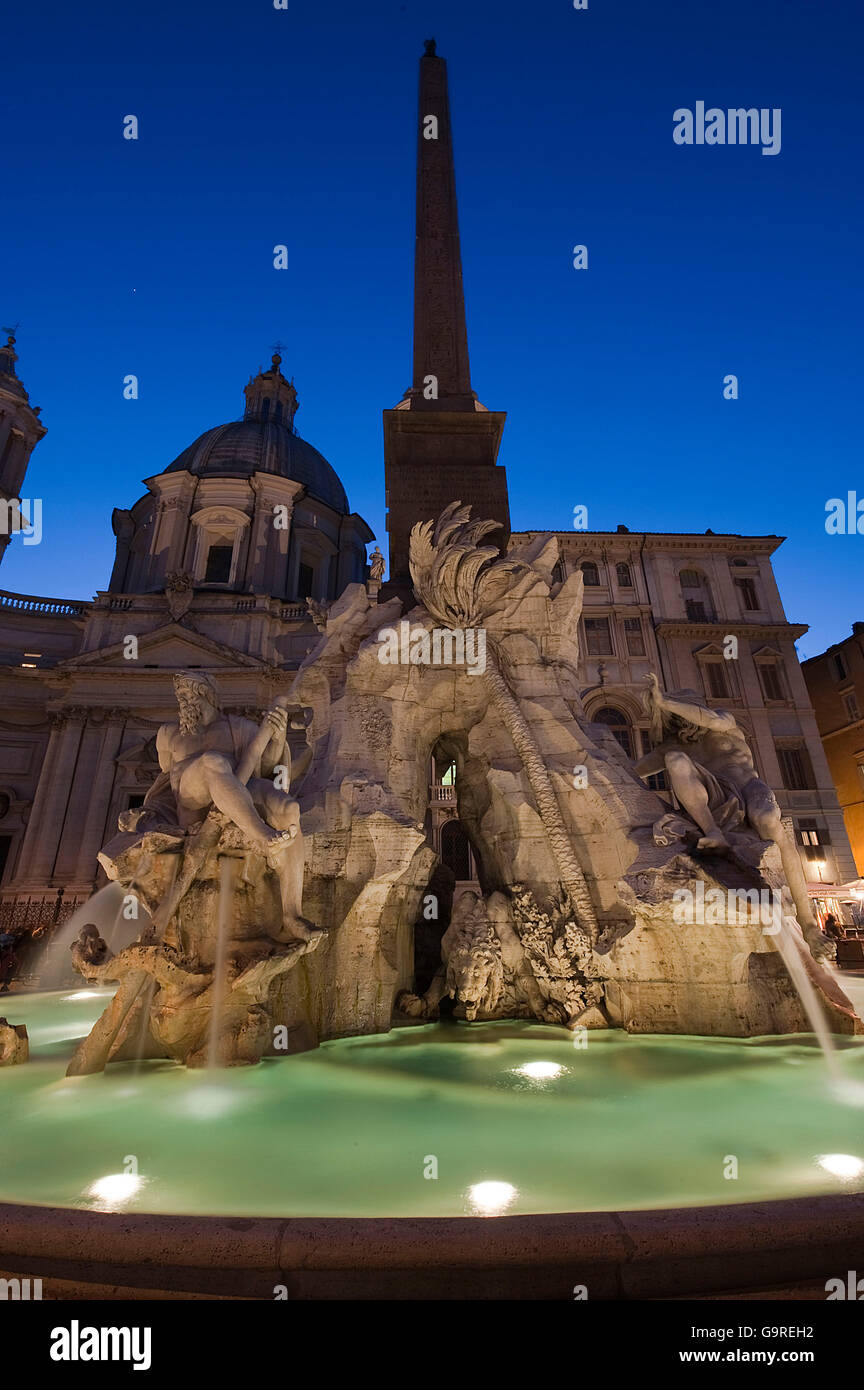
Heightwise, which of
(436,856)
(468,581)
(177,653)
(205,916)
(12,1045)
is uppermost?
(177,653)

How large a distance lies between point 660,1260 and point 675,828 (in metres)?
4.00

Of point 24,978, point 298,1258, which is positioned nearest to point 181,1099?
point 298,1258

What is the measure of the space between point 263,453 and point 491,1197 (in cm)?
4163

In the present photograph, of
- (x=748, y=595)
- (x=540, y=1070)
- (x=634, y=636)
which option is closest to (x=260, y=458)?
(x=634, y=636)

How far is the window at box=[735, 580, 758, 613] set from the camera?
29.0 metres

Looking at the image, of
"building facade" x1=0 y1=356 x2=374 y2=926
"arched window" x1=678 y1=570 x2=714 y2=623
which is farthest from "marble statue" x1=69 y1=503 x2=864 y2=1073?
"arched window" x1=678 y1=570 x2=714 y2=623

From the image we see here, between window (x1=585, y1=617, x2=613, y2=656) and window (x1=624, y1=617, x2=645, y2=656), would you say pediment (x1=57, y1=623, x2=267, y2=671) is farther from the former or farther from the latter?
window (x1=624, y1=617, x2=645, y2=656)

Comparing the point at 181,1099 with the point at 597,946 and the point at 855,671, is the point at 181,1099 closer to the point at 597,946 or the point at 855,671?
the point at 597,946

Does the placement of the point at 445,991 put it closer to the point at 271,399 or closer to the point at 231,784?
the point at 231,784

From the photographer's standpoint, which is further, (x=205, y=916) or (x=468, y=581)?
(x=468, y=581)

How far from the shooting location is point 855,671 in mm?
29047

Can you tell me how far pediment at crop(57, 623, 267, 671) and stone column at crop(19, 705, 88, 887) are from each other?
8.98ft

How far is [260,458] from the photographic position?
38969mm

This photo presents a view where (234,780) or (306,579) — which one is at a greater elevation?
(306,579)
